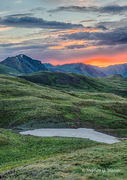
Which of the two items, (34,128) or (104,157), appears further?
(34,128)

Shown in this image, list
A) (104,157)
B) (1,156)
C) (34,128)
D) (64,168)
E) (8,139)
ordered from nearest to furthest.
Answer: (64,168), (104,157), (1,156), (8,139), (34,128)

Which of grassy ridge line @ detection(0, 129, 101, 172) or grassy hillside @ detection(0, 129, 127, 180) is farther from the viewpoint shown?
grassy ridge line @ detection(0, 129, 101, 172)

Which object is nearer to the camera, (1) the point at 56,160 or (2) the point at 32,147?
(1) the point at 56,160

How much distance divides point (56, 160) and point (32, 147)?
14628 millimetres

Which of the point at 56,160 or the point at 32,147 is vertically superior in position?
the point at 56,160

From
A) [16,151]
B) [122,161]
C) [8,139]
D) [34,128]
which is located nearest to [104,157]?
[122,161]

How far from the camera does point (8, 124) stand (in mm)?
61312

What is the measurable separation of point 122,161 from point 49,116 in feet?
137

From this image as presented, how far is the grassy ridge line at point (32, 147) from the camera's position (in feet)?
112

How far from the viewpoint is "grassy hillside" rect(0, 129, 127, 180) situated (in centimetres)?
1931

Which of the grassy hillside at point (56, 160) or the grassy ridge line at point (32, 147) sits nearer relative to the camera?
the grassy hillside at point (56, 160)

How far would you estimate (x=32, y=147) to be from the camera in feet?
130

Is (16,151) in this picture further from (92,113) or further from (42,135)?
(92,113)

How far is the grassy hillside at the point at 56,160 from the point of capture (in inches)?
760
